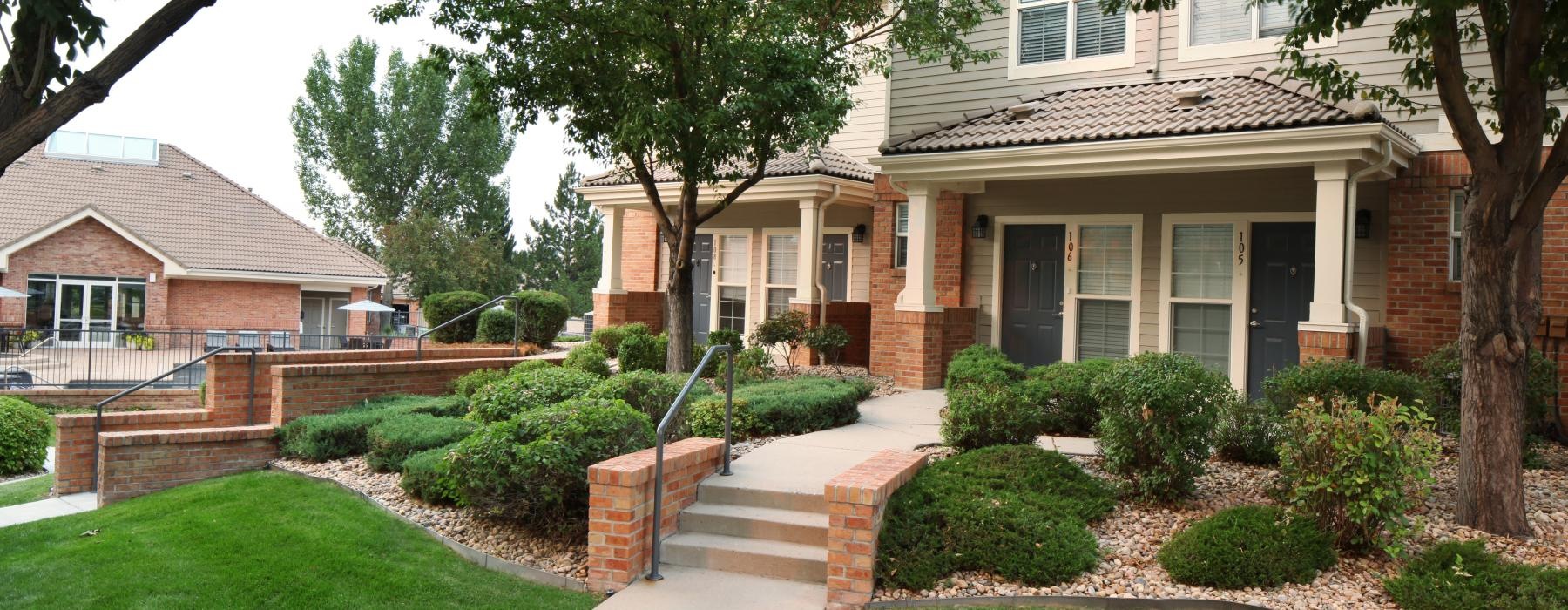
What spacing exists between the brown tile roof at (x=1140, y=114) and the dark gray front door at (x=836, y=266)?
127 inches

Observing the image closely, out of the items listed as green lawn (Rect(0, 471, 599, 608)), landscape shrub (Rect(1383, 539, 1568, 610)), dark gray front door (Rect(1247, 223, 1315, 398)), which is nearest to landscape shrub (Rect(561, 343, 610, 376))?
green lawn (Rect(0, 471, 599, 608))

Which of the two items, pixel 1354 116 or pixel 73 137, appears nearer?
pixel 1354 116

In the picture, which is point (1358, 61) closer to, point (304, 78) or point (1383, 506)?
point (1383, 506)

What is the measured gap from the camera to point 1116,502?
6504mm

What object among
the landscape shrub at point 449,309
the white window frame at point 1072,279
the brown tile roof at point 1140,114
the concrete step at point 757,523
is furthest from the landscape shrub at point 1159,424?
the landscape shrub at point 449,309

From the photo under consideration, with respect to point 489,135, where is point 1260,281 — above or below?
below

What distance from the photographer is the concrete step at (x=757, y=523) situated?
6.06 m

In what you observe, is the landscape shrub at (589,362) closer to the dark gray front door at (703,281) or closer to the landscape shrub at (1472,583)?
the dark gray front door at (703,281)

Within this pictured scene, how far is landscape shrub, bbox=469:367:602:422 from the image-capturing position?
7.63 m

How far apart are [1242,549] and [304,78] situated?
4938cm

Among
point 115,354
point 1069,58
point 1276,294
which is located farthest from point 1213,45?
point 115,354

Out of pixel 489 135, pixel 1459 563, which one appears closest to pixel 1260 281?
pixel 1459 563

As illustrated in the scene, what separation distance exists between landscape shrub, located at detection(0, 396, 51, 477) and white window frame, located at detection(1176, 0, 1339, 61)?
48.3ft

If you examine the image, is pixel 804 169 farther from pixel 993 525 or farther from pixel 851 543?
pixel 851 543
